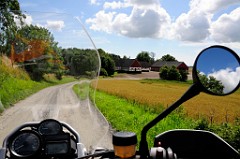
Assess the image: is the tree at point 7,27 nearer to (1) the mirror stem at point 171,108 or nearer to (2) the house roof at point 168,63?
(1) the mirror stem at point 171,108

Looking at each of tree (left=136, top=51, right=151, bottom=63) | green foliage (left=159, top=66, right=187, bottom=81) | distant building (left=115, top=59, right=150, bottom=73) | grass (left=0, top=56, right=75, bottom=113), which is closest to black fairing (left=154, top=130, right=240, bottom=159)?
grass (left=0, top=56, right=75, bottom=113)

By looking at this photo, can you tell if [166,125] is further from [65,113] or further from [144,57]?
[144,57]

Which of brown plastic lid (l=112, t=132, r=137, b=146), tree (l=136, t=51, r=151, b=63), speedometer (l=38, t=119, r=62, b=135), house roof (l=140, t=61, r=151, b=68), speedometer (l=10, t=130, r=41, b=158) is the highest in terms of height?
tree (l=136, t=51, r=151, b=63)

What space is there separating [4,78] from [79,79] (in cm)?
Answer: 46

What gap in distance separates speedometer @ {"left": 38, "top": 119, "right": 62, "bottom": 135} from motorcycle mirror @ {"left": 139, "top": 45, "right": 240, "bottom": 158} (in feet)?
2.47

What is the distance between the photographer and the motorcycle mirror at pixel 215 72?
5.14 ft

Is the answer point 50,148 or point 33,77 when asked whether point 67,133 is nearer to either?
point 50,148

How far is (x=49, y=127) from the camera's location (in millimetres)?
2195

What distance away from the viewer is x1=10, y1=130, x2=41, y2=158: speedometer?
6.54ft

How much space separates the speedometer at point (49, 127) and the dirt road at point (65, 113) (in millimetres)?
118

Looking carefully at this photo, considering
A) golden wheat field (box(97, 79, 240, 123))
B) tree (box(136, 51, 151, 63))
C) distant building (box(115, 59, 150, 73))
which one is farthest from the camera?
tree (box(136, 51, 151, 63))

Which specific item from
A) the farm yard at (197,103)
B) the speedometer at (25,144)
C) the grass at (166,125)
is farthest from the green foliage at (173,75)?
the speedometer at (25,144)

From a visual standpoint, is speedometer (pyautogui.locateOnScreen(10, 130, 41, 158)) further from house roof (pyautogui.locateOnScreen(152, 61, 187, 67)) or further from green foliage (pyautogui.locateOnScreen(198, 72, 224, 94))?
house roof (pyautogui.locateOnScreen(152, 61, 187, 67))

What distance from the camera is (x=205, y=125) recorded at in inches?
359
